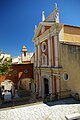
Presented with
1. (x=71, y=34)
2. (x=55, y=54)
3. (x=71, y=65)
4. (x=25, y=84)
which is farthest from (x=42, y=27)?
(x=25, y=84)

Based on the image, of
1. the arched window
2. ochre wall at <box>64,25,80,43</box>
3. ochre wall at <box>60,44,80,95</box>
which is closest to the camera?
ochre wall at <box>60,44,80,95</box>

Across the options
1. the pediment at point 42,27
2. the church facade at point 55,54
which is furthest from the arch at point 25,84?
the pediment at point 42,27

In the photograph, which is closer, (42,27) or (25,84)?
(42,27)

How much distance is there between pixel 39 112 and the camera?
10852 millimetres

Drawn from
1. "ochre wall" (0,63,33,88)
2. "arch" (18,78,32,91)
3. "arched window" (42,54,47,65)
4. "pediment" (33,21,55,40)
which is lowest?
"arch" (18,78,32,91)

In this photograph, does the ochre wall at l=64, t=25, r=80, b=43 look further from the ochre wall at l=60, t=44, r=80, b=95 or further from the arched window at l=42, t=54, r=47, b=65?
the arched window at l=42, t=54, r=47, b=65

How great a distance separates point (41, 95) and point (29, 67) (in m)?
5.49

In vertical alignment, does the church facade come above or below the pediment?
below

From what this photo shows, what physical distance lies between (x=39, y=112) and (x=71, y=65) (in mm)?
5729

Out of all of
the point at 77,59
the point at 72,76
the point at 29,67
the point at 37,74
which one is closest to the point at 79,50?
the point at 77,59

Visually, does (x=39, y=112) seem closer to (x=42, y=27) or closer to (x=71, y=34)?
(x=71, y=34)

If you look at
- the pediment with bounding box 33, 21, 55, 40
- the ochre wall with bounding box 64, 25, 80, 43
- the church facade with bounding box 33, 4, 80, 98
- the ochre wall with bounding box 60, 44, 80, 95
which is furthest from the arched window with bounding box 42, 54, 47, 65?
the ochre wall with bounding box 60, 44, 80, 95

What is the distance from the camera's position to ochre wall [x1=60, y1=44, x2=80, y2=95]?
43.6 ft

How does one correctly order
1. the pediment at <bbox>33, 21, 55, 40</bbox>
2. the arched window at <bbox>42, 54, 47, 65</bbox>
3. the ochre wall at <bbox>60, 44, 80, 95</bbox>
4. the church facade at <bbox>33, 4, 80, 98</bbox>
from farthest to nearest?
the arched window at <bbox>42, 54, 47, 65</bbox>, the pediment at <bbox>33, 21, 55, 40</bbox>, the church facade at <bbox>33, 4, 80, 98</bbox>, the ochre wall at <bbox>60, 44, 80, 95</bbox>
